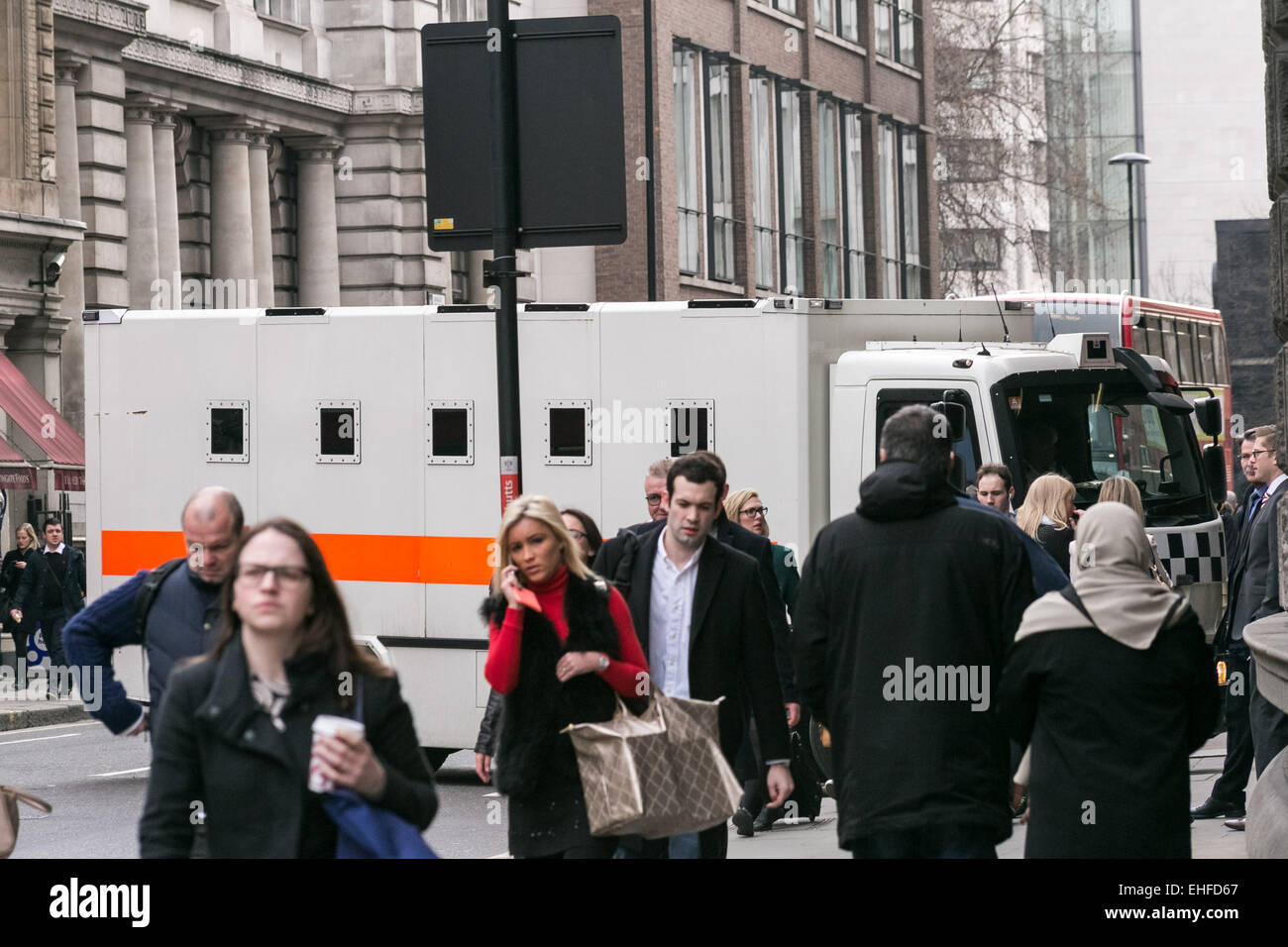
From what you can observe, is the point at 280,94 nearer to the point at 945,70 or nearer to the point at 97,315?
the point at 97,315

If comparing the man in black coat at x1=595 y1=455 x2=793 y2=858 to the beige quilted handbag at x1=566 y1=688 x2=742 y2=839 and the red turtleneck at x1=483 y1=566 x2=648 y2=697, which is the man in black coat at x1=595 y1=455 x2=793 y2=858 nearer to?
the beige quilted handbag at x1=566 y1=688 x2=742 y2=839

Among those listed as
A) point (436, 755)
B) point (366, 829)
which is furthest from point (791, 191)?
point (366, 829)

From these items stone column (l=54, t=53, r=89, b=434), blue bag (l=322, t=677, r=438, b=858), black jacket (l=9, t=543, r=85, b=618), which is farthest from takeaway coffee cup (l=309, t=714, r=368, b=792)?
stone column (l=54, t=53, r=89, b=434)

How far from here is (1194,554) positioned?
14.6 meters

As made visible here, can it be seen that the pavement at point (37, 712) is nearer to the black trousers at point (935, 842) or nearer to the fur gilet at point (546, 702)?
the fur gilet at point (546, 702)

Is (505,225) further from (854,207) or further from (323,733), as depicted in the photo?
(854,207)

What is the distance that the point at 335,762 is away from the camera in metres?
4.28

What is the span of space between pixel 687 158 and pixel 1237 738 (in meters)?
28.1

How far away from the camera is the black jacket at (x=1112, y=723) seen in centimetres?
616

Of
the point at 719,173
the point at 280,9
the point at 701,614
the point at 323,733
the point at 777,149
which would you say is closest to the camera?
the point at 323,733

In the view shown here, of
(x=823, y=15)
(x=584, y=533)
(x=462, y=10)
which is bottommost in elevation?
(x=584, y=533)

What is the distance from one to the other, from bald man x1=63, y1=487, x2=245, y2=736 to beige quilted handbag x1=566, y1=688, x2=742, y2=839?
1226 mm

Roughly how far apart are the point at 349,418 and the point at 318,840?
961 cm
